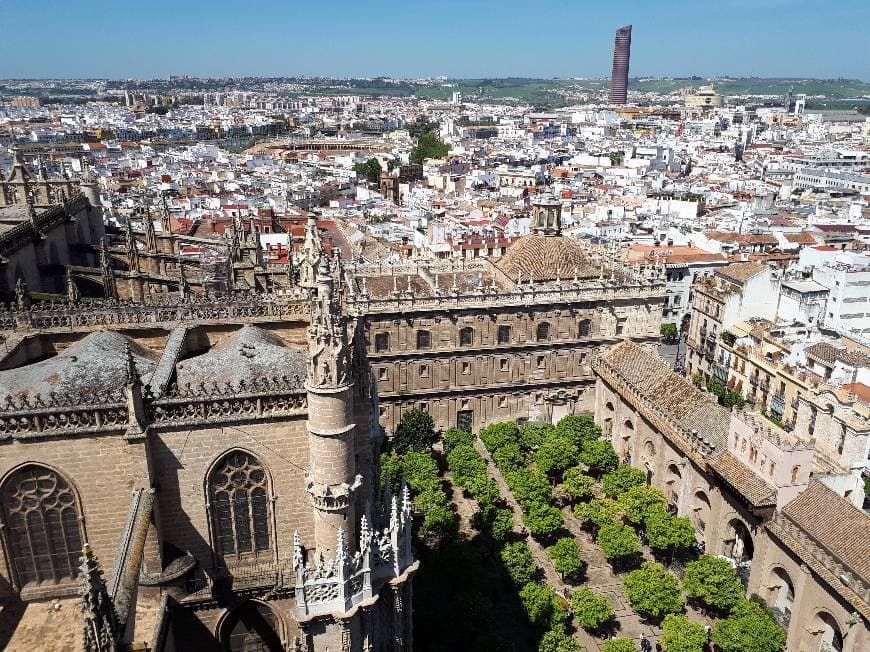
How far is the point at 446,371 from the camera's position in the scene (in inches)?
1891

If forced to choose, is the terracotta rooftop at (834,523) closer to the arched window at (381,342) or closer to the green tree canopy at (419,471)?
the green tree canopy at (419,471)

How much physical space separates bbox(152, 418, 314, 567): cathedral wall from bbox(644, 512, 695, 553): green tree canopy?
21.3 metres

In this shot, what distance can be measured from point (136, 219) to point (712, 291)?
63.1 m

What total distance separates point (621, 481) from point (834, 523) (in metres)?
11.8

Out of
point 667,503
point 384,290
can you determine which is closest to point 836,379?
point 667,503

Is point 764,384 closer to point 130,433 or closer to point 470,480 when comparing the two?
point 470,480

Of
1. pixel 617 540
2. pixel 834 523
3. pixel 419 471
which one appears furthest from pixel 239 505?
pixel 834 523

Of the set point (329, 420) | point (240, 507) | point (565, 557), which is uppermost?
point (329, 420)

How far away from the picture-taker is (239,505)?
59.6ft

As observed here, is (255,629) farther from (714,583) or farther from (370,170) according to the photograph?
(370,170)

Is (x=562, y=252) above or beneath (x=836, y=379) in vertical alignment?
above

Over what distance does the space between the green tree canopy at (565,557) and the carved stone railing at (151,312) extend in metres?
17.5

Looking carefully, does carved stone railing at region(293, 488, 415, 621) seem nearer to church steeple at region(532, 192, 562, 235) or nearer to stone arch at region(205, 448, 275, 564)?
stone arch at region(205, 448, 275, 564)

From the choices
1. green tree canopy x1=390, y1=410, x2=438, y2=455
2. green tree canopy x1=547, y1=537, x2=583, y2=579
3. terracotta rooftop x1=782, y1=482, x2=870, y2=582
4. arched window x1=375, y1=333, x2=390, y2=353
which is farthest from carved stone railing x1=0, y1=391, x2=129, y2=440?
arched window x1=375, y1=333, x2=390, y2=353
